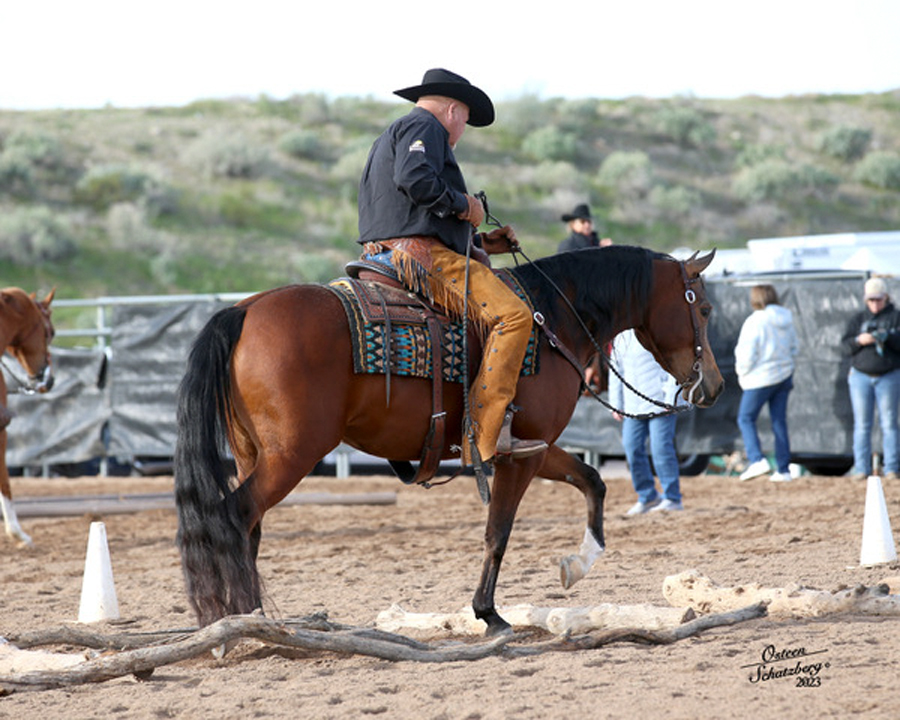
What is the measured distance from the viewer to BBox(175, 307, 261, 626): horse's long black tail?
5137 mm

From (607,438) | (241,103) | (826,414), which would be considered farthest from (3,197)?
(826,414)

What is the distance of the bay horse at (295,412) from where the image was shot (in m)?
5.18

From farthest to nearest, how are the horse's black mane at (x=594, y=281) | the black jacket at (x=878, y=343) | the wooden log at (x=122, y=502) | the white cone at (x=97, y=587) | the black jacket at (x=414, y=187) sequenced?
the black jacket at (x=878, y=343) → the wooden log at (x=122, y=502) → the white cone at (x=97, y=587) → the horse's black mane at (x=594, y=281) → the black jacket at (x=414, y=187)

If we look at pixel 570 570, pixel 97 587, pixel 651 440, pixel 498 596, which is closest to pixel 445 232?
pixel 570 570

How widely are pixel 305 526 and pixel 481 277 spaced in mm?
6304

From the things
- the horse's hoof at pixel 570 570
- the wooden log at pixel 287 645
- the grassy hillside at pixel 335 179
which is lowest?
the wooden log at pixel 287 645

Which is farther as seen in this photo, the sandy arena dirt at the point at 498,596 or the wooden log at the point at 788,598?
the wooden log at the point at 788,598

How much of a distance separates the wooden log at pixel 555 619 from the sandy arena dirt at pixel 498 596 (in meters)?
0.14

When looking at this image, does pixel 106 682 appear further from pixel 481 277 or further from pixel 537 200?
pixel 537 200

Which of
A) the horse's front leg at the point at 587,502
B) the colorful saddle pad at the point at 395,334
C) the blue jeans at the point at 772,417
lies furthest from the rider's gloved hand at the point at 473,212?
the blue jeans at the point at 772,417

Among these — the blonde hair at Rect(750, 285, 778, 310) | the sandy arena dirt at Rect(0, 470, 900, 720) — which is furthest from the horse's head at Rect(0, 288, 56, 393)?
the blonde hair at Rect(750, 285, 778, 310)

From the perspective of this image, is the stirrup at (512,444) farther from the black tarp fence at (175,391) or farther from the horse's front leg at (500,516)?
the black tarp fence at (175,391)

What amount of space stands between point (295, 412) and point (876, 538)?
4.15 m

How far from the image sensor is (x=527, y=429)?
5852 mm
